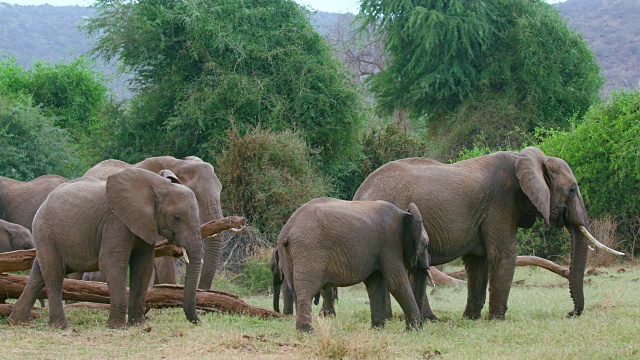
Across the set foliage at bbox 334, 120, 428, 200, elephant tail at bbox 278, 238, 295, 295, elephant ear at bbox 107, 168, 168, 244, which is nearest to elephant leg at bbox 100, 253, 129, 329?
elephant ear at bbox 107, 168, 168, 244

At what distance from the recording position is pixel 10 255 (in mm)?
10555

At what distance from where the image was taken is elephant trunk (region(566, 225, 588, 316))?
35.0 ft

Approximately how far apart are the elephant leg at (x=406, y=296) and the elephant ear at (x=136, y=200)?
8.25 feet

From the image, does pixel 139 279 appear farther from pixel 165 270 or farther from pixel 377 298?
pixel 165 270

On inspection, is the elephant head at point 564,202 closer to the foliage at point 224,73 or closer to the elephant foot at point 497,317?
the elephant foot at point 497,317

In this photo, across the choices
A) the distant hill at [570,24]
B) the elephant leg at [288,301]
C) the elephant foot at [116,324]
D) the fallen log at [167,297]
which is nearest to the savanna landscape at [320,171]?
the elephant foot at [116,324]

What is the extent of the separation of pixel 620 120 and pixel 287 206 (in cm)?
713

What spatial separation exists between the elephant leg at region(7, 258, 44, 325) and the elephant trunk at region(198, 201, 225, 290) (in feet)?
8.98

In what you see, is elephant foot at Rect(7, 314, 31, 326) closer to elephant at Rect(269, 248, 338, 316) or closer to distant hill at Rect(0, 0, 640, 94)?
elephant at Rect(269, 248, 338, 316)

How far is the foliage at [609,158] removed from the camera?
64.2 feet

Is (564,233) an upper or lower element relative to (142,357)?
lower

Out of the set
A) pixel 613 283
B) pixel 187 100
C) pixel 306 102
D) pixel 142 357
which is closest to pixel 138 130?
pixel 187 100

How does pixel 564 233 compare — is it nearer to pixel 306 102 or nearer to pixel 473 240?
pixel 306 102

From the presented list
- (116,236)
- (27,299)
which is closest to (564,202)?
(116,236)
